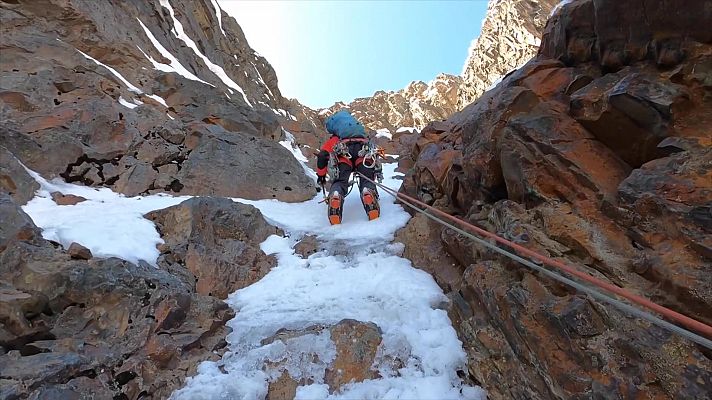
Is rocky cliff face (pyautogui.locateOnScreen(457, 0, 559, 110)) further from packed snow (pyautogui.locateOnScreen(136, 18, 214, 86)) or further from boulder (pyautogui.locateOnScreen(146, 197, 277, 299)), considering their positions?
boulder (pyautogui.locateOnScreen(146, 197, 277, 299))

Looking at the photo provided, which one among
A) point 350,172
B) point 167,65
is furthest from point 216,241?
point 167,65

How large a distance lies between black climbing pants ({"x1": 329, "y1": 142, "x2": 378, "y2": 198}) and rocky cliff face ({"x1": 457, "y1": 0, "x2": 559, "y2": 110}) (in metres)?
28.2

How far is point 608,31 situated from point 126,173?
8518 mm

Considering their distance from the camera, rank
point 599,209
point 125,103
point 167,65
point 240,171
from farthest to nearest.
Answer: point 167,65 → point 125,103 → point 240,171 → point 599,209

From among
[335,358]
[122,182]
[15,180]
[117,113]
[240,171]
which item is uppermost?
[117,113]

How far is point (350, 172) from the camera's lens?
332 inches

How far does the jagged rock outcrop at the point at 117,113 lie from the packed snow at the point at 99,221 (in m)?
0.69

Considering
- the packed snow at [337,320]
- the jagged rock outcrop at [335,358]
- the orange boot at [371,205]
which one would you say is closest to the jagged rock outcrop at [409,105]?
the orange boot at [371,205]

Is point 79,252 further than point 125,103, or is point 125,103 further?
point 125,103

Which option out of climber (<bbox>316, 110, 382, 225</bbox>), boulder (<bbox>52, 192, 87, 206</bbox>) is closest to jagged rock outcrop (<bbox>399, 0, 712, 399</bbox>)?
climber (<bbox>316, 110, 382, 225</bbox>)

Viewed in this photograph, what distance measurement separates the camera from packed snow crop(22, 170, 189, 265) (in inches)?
187

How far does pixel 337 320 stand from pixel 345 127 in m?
5.27

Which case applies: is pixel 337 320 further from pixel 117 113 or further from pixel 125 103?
pixel 125 103

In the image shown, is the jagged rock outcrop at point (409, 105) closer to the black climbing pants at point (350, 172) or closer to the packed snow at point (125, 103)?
the packed snow at point (125, 103)
